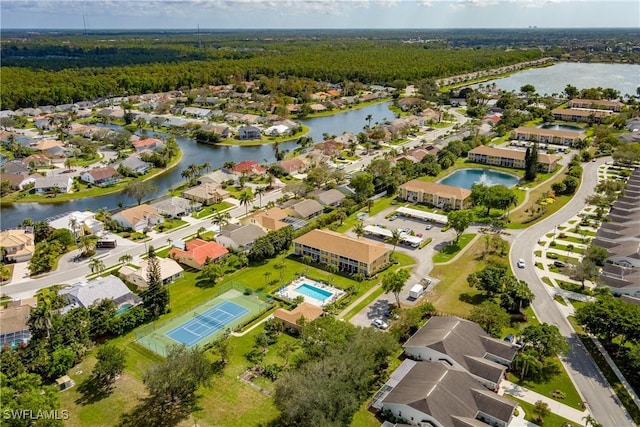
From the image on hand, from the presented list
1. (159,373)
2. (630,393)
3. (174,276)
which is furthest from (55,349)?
(630,393)

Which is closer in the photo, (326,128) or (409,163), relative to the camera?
(409,163)

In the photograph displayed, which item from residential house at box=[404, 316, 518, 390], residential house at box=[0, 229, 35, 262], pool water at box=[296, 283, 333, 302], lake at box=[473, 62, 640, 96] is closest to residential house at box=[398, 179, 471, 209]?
pool water at box=[296, 283, 333, 302]

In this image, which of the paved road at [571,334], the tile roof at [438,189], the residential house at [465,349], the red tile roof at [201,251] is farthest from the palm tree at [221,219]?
the paved road at [571,334]

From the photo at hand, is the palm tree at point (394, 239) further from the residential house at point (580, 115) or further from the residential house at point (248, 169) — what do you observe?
the residential house at point (580, 115)

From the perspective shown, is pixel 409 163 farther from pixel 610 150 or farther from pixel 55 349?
pixel 55 349

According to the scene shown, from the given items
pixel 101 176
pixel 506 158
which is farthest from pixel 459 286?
pixel 101 176

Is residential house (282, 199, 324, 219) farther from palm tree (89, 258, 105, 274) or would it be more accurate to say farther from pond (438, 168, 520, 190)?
pond (438, 168, 520, 190)
